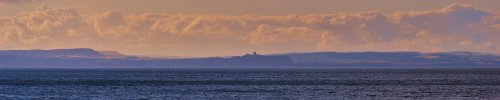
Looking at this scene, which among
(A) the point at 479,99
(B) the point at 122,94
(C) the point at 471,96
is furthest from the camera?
(B) the point at 122,94

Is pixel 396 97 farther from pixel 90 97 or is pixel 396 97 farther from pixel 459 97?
pixel 90 97

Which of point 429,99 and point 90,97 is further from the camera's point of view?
point 90,97

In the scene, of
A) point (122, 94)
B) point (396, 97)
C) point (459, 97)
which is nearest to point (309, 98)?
point (396, 97)

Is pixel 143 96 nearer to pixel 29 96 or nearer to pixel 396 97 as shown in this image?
pixel 29 96

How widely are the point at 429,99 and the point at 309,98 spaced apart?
14288 millimetres

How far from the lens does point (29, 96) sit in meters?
125

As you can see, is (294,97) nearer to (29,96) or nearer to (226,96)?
(226,96)

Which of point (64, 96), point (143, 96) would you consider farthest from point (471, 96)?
point (64, 96)

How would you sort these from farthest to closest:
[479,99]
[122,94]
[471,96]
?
1. [122,94]
2. [471,96]
3. [479,99]

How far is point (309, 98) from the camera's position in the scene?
383 feet

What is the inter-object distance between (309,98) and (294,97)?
102 inches

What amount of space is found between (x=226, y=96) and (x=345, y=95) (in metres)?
15.3

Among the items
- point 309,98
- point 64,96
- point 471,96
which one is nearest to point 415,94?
point 471,96

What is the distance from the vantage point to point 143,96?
124m
